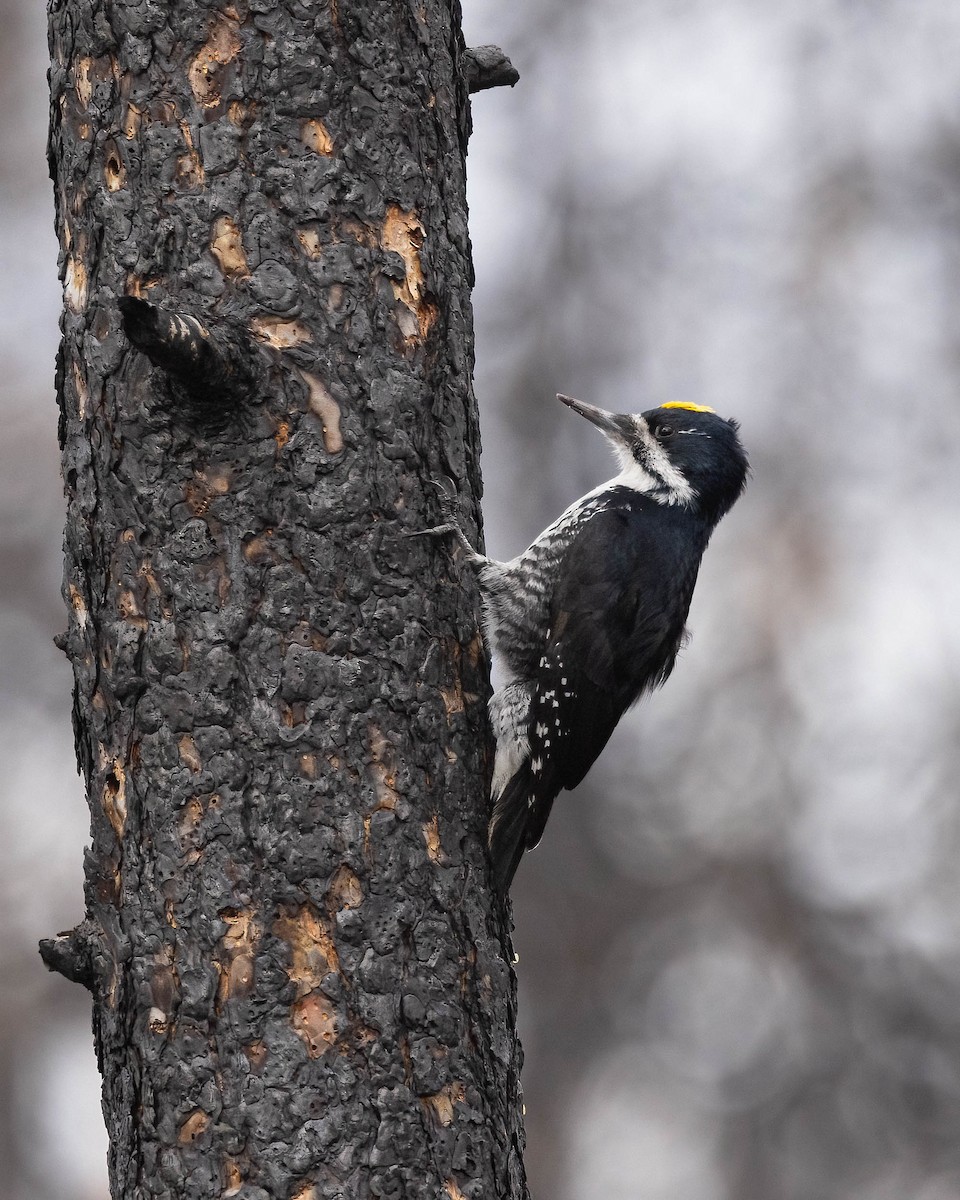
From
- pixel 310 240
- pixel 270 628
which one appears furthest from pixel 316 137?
pixel 270 628

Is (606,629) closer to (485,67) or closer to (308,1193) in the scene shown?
(485,67)

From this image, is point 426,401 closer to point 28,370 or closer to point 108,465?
point 108,465

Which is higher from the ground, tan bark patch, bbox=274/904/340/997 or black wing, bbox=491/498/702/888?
black wing, bbox=491/498/702/888

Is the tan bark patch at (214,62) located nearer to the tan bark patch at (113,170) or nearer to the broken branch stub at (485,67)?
the tan bark patch at (113,170)

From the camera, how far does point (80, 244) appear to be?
2.37m

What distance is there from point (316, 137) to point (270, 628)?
0.87m

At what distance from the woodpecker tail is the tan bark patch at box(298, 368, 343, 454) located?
73cm

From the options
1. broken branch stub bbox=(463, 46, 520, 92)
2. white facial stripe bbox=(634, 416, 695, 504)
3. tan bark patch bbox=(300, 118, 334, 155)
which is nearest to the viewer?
tan bark patch bbox=(300, 118, 334, 155)

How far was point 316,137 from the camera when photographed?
2389 millimetres

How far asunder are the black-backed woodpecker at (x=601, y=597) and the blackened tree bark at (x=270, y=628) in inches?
16.5

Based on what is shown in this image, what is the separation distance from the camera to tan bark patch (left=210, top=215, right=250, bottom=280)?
230 centimetres

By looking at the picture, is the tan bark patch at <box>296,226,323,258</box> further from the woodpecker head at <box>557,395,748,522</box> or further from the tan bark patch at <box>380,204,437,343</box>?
the woodpecker head at <box>557,395,748,522</box>

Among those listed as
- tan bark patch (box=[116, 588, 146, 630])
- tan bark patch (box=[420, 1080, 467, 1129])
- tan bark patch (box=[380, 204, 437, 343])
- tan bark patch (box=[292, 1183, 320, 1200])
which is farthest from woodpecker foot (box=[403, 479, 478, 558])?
tan bark patch (box=[292, 1183, 320, 1200])

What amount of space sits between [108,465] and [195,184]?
1.63 ft
